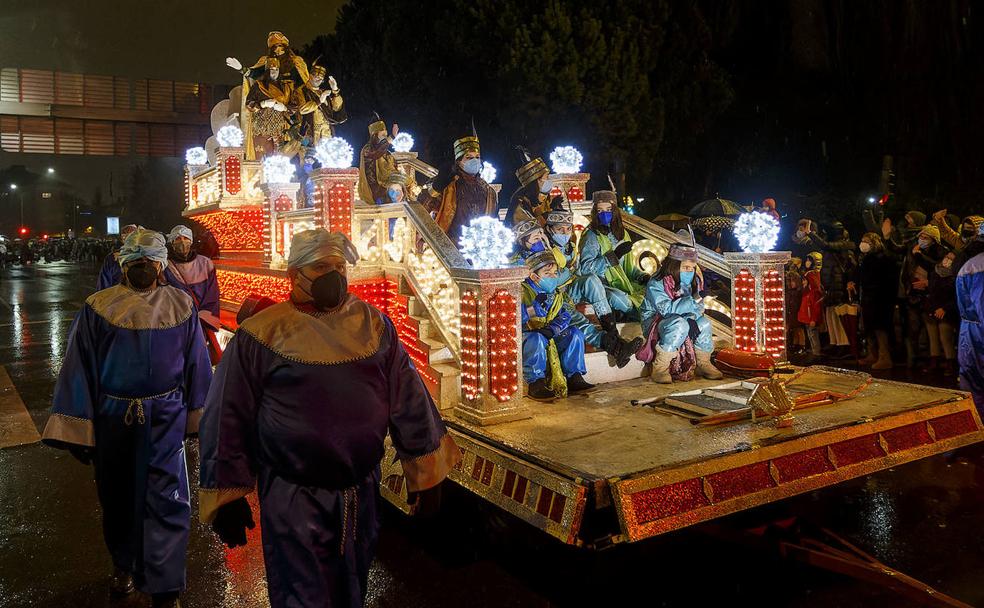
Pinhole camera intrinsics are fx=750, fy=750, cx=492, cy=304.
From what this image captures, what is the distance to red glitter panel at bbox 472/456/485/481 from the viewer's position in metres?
5.66

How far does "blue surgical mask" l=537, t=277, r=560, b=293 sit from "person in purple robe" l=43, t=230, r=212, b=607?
11.4 feet

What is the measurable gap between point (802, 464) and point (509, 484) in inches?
87.6

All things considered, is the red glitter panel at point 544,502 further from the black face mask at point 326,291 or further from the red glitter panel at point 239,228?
the red glitter panel at point 239,228

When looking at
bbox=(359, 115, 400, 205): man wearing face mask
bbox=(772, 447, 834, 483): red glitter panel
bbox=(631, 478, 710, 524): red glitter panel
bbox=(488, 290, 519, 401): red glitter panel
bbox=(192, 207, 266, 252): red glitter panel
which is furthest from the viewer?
bbox=(192, 207, 266, 252): red glitter panel

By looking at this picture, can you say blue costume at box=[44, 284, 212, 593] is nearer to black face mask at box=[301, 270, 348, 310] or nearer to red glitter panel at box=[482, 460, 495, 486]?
black face mask at box=[301, 270, 348, 310]

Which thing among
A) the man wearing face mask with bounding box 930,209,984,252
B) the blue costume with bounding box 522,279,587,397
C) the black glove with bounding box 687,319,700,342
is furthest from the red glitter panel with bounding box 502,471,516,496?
the man wearing face mask with bounding box 930,209,984,252

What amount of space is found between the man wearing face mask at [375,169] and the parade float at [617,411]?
139 cm

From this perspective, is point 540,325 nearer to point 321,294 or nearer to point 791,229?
point 321,294

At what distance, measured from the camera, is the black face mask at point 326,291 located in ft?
11.3

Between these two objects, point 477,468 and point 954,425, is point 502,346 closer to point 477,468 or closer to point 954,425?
point 477,468

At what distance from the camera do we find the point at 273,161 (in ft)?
37.0

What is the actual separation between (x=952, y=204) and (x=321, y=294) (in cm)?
2100

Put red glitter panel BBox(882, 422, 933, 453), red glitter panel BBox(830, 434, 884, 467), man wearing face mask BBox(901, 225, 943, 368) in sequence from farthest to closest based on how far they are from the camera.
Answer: man wearing face mask BBox(901, 225, 943, 368), red glitter panel BBox(882, 422, 933, 453), red glitter panel BBox(830, 434, 884, 467)

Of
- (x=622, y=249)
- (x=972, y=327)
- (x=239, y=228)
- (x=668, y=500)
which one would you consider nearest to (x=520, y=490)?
(x=668, y=500)
